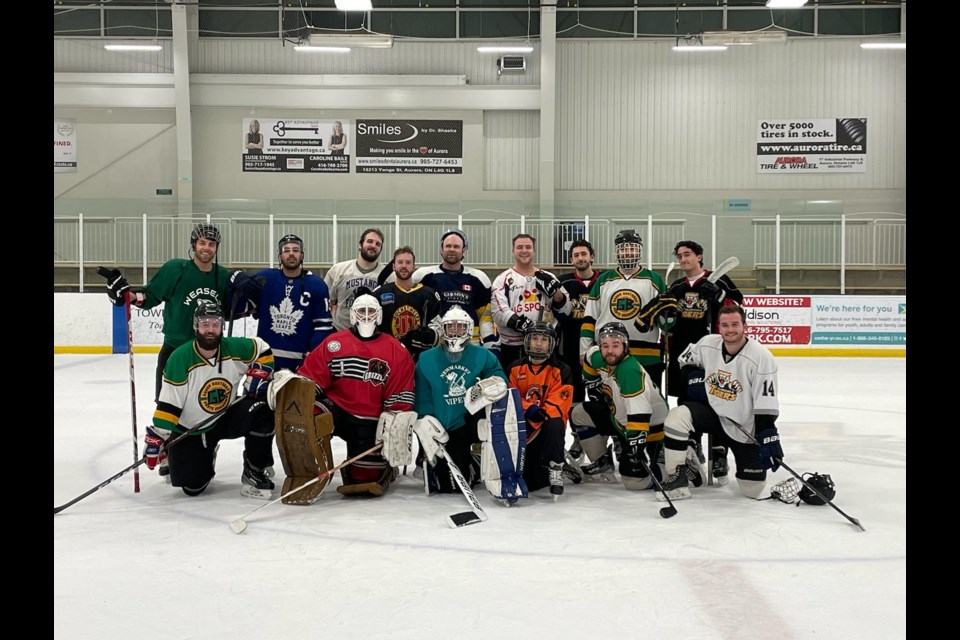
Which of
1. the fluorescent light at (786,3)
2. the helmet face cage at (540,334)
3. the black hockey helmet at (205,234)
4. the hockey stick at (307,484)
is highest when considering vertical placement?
the fluorescent light at (786,3)

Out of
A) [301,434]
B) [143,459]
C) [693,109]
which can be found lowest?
[143,459]

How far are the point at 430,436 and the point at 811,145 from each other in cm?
1372

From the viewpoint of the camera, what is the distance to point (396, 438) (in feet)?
13.2

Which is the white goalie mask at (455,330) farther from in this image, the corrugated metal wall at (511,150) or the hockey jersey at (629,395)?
the corrugated metal wall at (511,150)

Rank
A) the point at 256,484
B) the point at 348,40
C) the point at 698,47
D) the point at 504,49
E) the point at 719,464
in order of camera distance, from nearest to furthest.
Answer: the point at 256,484, the point at 719,464, the point at 348,40, the point at 698,47, the point at 504,49

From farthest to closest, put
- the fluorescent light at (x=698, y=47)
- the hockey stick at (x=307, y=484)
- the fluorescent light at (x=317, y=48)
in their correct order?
1. the fluorescent light at (x=698, y=47)
2. the fluorescent light at (x=317, y=48)
3. the hockey stick at (x=307, y=484)

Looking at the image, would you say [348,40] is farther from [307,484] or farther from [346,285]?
[307,484]

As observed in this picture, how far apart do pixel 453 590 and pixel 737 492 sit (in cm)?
203

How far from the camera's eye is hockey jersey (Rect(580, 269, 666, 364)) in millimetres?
4766

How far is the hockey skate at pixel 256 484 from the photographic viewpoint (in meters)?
4.08

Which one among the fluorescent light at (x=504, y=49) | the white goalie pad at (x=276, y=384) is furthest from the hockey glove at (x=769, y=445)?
the fluorescent light at (x=504, y=49)

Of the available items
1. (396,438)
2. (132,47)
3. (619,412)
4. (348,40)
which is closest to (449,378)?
(396,438)

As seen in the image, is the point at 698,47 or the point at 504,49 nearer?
the point at 698,47
